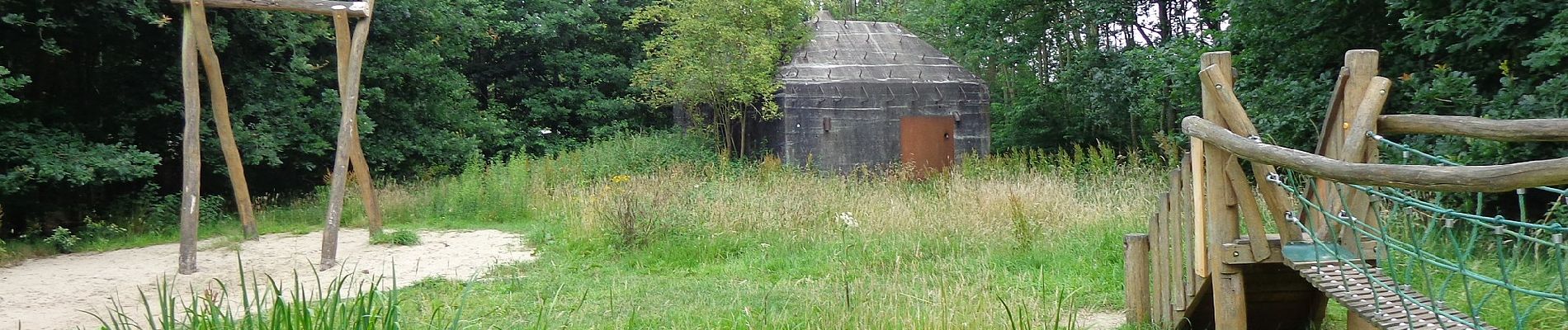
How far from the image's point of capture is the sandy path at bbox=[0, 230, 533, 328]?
6031 millimetres

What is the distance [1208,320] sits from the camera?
4785mm

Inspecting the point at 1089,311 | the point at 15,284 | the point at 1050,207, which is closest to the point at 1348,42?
the point at 1050,207

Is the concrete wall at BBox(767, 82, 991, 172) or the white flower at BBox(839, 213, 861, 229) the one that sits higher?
the concrete wall at BBox(767, 82, 991, 172)

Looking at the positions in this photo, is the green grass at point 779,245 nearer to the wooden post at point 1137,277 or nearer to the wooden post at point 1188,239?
the wooden post at point 1137,277

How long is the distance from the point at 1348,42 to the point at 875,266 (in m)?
4.84

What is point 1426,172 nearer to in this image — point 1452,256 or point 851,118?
point 1452,256

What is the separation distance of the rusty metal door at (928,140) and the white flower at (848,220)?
6.24m

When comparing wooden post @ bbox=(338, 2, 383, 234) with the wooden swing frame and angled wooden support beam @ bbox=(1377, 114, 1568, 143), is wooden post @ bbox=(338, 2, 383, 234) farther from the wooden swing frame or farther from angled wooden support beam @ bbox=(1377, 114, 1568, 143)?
angled wooden support beam @ bbox=(1377, 114, 1568, 143)

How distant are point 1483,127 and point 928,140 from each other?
37.2 feet

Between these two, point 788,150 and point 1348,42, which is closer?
point 1348,42

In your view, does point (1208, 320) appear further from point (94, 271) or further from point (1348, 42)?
point (94, 271)

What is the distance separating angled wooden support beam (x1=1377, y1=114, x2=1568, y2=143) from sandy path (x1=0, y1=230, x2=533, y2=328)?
14.1 ft

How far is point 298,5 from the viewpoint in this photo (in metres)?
7.90

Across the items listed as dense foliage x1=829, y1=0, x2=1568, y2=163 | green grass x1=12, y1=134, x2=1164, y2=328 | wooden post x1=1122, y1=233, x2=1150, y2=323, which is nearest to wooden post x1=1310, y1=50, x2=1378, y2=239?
wooden post x1=1122, y1=233, x2=1150, y2=323
